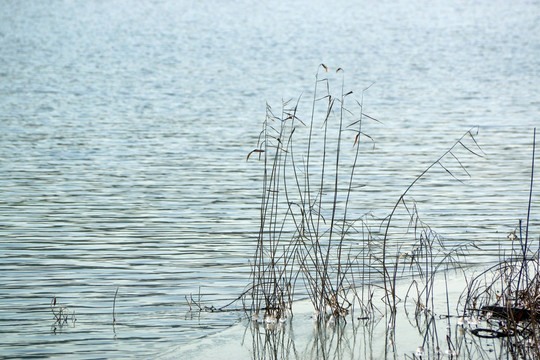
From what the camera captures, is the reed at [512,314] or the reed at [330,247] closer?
the reed at [512,314]

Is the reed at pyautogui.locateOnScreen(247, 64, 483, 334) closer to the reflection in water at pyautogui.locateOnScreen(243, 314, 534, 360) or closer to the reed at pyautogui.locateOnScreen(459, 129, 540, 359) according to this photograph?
the reflection in water at pyautogui.locateOnScreen(243, 314, 534, 360)

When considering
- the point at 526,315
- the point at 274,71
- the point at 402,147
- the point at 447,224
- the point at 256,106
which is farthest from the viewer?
the point at 274,71

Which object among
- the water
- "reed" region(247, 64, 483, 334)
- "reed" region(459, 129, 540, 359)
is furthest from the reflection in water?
the water

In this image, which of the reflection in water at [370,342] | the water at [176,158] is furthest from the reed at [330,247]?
the water at [176,158]

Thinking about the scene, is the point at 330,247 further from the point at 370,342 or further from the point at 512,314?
the point at 512,314

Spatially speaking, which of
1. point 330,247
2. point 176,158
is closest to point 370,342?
point 330,247

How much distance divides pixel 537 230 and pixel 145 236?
184 inches

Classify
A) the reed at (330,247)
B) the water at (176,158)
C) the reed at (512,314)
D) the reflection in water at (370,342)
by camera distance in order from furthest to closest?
1. the water at (176,158)
2. the reed at (330,247)
3. the reflection in water at (370,342)
4. the reed at (512,314)

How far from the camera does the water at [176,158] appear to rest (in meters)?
9.09

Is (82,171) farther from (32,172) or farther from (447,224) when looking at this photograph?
(447,224)

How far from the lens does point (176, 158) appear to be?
18.8 m

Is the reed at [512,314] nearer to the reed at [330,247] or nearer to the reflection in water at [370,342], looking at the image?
the reflection in water at [370,342]

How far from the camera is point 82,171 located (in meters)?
17.0


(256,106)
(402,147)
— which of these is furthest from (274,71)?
(402,147)
